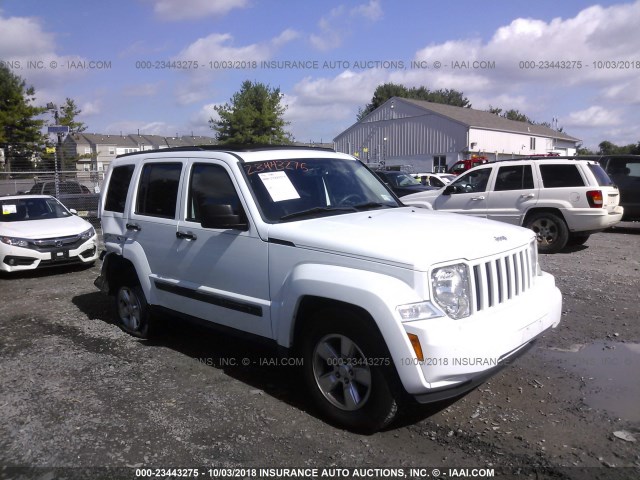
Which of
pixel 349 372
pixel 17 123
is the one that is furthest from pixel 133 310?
pixel 17 123

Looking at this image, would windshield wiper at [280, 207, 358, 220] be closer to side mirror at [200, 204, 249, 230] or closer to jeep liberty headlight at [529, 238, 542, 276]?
side mirror at [200, 204, 249, 230]

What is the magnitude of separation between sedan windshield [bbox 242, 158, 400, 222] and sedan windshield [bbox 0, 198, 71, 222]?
7569 millimetres

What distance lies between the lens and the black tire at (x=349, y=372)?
3.54m

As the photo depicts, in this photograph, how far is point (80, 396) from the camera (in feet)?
14.8

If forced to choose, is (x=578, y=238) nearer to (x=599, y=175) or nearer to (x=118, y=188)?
(x=599, y=175)

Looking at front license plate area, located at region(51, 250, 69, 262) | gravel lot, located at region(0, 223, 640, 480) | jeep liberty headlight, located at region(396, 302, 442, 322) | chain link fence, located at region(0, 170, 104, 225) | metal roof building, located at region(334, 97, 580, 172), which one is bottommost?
gravel lot, located at region(0, 223, 640, 480)

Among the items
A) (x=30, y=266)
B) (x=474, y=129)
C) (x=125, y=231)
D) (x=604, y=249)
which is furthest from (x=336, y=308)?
(x=474, y=129)

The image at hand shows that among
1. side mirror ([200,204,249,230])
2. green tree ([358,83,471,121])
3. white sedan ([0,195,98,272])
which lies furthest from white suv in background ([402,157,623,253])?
green tree ([358,83,471,121])

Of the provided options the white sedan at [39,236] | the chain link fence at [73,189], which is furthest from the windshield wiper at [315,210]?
the chain link fence at [73,189]

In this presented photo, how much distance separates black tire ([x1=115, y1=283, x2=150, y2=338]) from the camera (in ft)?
18.9

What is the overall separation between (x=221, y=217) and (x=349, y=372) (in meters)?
1.53

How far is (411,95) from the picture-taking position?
3344 inches

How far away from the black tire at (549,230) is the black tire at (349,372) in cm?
759

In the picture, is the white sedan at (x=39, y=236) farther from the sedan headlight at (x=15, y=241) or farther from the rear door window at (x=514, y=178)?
the rear door window at (x=514, y=178)
